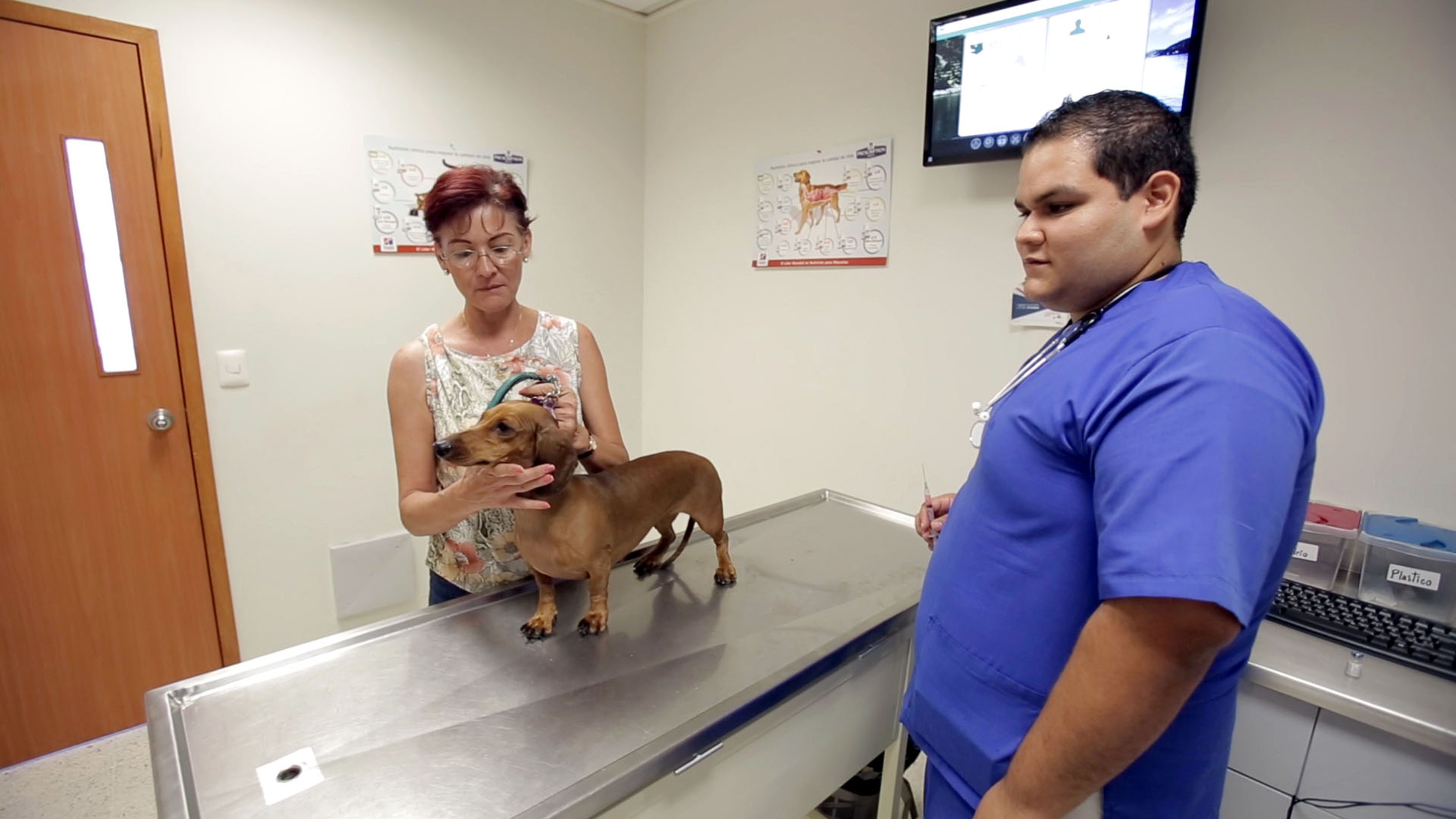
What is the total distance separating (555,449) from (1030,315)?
1.42m

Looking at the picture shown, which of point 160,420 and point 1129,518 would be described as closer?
point 1129,518

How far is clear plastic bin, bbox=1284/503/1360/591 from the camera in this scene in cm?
136

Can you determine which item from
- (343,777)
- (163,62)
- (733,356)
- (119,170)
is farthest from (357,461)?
(343,777)

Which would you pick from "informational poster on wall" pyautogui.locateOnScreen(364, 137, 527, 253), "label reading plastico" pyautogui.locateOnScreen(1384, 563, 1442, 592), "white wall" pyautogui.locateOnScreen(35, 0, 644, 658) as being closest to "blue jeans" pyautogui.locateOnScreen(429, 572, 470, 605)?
"white wall" pyautogui.locateOnScreen(35, 0, 644, 658)

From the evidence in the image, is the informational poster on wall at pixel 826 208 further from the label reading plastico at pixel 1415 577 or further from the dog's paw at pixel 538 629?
the dog's paw at pixel 538 629

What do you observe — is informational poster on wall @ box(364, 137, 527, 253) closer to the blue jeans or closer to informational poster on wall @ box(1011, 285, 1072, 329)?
the blue jeans

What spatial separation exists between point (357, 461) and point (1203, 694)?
258 centimetres

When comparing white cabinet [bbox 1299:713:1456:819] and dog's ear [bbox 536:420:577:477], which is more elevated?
dog's ear [bbox 536:420:577:477]

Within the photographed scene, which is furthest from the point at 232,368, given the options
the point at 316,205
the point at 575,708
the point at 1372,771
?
the point at 1372,771

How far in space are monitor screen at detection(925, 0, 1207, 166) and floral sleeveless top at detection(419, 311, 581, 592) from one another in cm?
123

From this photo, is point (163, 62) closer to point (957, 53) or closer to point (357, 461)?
point (357, 461)

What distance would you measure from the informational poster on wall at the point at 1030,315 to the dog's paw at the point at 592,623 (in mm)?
1370

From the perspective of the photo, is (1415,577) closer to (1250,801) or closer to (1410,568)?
(1410,568)

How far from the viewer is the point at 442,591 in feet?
4.53
